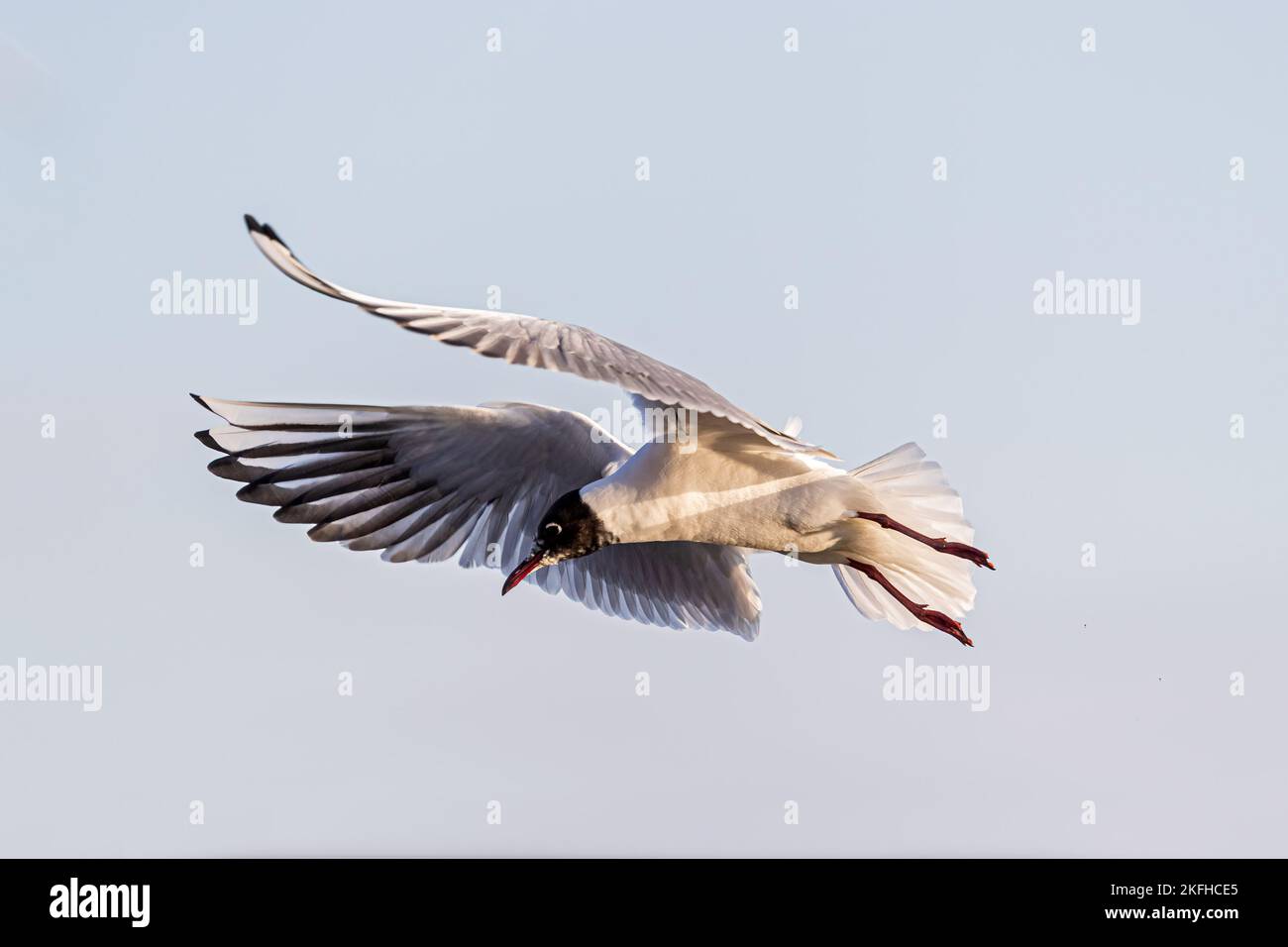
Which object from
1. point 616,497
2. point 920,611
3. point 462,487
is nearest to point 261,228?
point 616,497

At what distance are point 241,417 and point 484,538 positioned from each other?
3.16 ft

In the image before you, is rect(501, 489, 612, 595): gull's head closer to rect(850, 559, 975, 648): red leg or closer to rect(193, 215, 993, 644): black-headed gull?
rect(193, 215, 993, 644): black-headed gull

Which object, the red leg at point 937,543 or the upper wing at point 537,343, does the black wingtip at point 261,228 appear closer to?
the upper wing at point 537,343

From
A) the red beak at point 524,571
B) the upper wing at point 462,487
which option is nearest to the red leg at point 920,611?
the upper wing at point 462,487

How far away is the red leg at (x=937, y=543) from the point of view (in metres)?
4.54

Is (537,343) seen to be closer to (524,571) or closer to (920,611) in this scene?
(524,571)

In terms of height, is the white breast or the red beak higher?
the white breast

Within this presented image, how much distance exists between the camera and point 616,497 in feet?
14.7

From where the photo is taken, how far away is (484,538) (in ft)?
17.4

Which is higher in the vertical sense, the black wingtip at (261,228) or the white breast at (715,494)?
the black wingtip at (261,228)

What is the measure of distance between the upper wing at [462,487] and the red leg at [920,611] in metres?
→ 0.65

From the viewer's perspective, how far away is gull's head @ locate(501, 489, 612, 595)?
4.51m

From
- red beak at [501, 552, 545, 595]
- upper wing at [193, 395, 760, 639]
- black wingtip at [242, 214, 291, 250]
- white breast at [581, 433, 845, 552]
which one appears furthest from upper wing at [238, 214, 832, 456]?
upper wing at [193, 395, 760, 639]
